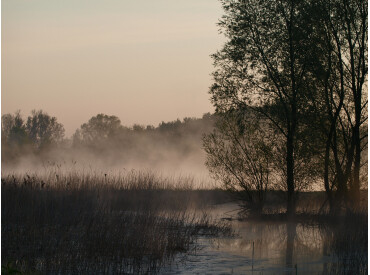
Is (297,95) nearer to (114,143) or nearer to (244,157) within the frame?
(244,157)

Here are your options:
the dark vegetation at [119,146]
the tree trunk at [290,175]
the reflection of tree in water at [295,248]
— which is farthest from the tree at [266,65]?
the dark vegetation at [119,146]

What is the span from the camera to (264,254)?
1216 centimetres

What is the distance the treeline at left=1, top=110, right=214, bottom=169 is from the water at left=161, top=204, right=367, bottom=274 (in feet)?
136

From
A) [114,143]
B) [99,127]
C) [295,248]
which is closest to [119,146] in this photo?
[114,143]

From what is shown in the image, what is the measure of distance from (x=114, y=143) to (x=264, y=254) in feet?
210

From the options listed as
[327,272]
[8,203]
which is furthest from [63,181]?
[327,272]

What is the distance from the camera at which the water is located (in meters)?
10.4

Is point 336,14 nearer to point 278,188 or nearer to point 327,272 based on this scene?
point 278,188

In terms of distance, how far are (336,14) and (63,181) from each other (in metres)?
9.49

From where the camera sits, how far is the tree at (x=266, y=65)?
1877cm

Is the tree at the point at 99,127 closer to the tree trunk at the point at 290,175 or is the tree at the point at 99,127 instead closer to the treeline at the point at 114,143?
the treeline at the point at 114,143

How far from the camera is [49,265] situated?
9.51 metres

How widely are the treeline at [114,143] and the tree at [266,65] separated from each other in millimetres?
38404

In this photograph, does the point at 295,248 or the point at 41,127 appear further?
the point at 41,127
